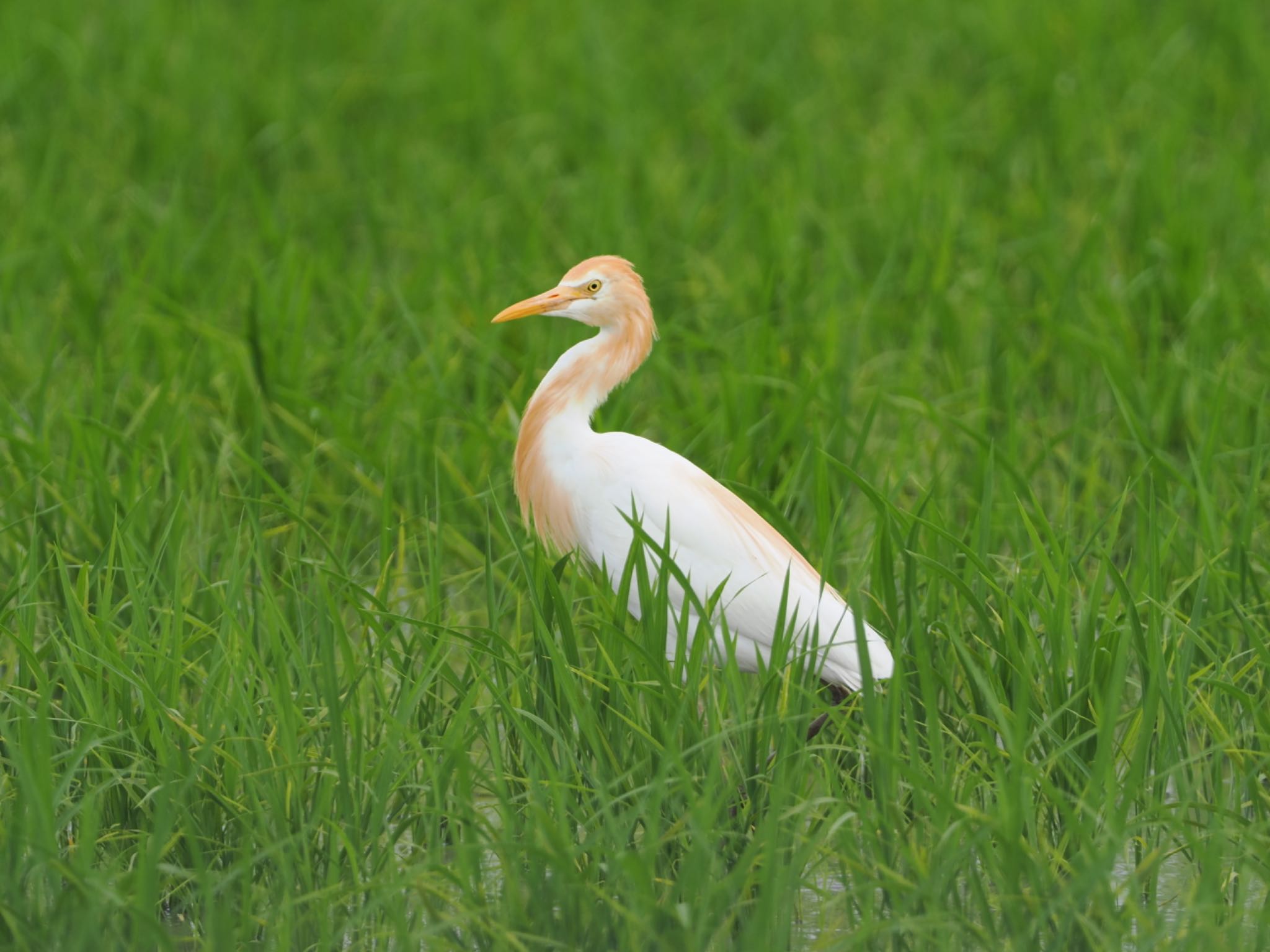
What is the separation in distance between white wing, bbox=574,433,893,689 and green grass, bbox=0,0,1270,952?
0.39ft

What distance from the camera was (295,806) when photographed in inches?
105

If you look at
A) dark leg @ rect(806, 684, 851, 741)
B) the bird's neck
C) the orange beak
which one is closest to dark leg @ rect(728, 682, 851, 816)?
dark leg @ rect(806, 684, 851, 741)

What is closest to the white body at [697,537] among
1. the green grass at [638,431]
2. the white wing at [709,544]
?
the white wing at [709,544]

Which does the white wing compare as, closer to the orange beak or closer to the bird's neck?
the bird's neck

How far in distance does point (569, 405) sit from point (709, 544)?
368mm

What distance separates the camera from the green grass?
249 cm

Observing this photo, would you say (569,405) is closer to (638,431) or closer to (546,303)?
(546,303)

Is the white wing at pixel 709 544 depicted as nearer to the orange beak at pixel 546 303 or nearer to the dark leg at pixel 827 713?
the dark leg at pixel 827 713

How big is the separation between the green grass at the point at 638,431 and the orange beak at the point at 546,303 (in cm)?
43

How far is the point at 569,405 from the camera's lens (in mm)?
3227

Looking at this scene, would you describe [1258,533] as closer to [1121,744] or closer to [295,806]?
[1121,744]

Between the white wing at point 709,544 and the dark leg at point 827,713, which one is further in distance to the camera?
the white wing at point 709,544

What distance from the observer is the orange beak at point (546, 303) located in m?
3.12

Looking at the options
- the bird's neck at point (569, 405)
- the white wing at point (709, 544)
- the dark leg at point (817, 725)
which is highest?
the bird's neck at point (569, 405)
